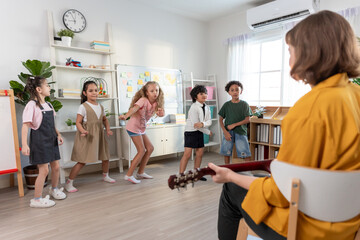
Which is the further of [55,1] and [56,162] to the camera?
[55,1]

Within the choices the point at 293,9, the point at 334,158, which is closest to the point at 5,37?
the point at 334,158

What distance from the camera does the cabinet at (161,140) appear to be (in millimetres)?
3734

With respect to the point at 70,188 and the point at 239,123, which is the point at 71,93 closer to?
the point at 70,188

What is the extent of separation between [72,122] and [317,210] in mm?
3317

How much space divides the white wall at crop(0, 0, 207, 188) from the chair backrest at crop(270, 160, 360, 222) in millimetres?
3367

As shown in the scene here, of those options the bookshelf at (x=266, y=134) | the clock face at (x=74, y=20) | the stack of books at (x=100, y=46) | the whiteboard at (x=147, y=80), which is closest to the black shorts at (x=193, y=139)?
the bookshelf at (x=266, y=134)

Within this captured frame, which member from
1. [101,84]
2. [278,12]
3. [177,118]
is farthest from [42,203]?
[278,12]

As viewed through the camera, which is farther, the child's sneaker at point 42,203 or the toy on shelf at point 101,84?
the toy on shelf at point 101,84

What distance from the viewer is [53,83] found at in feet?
10.5

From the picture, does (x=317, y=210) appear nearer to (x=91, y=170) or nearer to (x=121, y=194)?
(x=121, y=194)

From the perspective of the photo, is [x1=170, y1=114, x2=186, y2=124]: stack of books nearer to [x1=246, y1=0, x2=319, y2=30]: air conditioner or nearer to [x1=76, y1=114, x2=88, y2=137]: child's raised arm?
[x1=76, y1=114, x2=88, y2=137]: child's raised arm

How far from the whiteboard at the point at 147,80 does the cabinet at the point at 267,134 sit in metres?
1.56

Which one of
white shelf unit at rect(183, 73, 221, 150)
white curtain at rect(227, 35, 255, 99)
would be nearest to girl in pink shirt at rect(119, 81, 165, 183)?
white shelf unit at rect(183, 73, 221, 150)

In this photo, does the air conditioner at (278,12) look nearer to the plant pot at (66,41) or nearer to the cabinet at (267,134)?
the cabinet at (267,134)
